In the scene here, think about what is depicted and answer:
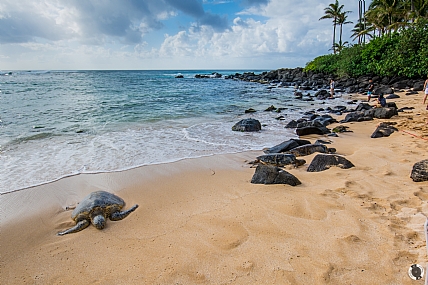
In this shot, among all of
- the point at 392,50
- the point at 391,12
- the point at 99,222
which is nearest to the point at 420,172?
the point at 99,222

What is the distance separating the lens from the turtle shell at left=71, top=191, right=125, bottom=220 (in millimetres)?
3914

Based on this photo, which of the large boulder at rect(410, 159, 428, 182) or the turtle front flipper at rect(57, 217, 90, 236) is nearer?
the turtle front flipper at rect(57, 217, 90, 236)

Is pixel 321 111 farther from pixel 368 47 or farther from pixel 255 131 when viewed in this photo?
pixel 368 47

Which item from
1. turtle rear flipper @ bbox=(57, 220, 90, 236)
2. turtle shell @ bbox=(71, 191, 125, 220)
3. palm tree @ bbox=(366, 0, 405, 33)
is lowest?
turtle rear flipper @ bbox=(57, 220, 90, 236)

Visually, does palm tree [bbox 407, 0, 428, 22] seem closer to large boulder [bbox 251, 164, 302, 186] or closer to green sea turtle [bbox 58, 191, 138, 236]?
large boulder [bbox 251, 164, 302, 186]

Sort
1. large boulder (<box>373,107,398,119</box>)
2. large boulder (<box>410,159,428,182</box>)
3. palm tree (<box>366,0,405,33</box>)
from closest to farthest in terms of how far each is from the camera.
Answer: large boulder (<box>410,159,428,182</box>) → large boulder (<box>373,107,398,119</box>) → palm tree (<box>366,0,405,33</box>)

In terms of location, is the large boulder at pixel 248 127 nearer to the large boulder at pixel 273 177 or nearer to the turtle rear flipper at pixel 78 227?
the large boulder at pixel 273 177

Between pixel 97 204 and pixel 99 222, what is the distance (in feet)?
1.29

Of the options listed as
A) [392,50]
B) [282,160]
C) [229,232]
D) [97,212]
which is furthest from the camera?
[392,50]

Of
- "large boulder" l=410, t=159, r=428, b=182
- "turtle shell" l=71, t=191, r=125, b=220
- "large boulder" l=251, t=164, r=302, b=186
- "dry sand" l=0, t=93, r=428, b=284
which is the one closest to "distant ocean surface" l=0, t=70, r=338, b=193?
"dry sand" l=0, t=93, r=428, b=284

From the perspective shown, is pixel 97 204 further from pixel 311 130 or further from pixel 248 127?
pixel 311 130

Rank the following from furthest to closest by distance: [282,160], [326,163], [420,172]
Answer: [282,160] < [326,163] < [420,172]

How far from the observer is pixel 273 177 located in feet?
15.3

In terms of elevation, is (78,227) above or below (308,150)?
below
